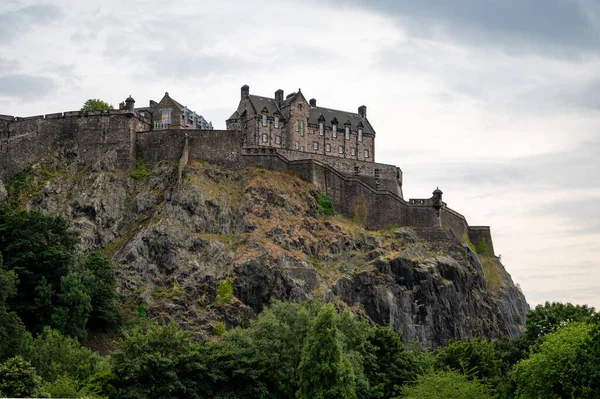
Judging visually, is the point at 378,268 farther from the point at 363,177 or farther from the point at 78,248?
the point at 78,248

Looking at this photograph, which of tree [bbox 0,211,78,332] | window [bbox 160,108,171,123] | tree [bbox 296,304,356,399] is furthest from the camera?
window [bbox 160,108,171,123]

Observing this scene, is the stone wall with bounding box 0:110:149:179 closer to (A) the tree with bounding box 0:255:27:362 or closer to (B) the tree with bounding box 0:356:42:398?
(A) the tree with bounding box 0:255:27:362

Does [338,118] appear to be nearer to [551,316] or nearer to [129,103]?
[129,103]

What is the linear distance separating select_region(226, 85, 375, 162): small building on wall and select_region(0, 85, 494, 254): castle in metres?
0.10

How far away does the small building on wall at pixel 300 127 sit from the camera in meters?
94.1

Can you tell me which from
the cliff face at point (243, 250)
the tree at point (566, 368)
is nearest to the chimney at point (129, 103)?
the cliff face at point (243, 250)

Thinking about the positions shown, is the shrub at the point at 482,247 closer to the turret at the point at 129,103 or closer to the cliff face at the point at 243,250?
the cliff face at the point at 243,250

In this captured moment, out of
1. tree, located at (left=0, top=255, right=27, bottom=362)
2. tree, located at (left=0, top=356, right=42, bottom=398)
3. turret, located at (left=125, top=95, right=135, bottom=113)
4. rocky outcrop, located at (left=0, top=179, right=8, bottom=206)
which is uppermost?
turret, located at (left=125, top=95, right=135, bottom=113)

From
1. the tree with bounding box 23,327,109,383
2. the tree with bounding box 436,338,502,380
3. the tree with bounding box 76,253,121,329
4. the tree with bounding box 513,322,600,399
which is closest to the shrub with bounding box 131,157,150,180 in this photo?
the tree with bounding box 76,253,121,329

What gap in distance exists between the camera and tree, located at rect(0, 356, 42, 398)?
48875 mm

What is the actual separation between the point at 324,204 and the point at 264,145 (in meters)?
10.8

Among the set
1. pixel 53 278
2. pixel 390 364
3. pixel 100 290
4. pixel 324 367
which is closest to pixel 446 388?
pixel 390 364

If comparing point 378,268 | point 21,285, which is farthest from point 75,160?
point 378,268

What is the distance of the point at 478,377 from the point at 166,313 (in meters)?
23.9
